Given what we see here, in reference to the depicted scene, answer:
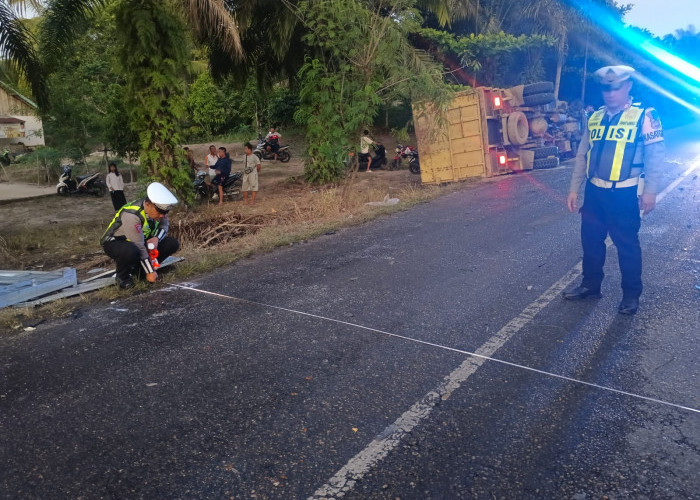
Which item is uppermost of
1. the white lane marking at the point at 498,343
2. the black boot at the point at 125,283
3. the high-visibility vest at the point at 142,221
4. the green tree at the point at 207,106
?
the green tree at the point at 207,106

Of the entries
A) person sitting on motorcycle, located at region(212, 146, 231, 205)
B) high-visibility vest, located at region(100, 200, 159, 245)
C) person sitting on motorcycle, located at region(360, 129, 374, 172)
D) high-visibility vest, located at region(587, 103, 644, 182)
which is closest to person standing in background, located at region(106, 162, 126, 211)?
person sitting on motorcycle, located at region(212, 146, 231, 205)

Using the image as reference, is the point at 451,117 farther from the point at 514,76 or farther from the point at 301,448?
the point at 514,76

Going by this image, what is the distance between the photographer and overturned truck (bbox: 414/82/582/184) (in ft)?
48.3

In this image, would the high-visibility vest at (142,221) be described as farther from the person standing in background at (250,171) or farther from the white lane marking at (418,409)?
the person standing in background at (250,171)

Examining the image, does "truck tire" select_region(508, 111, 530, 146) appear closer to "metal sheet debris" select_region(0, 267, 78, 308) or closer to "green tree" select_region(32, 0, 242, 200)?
"green tree" select_region(32, 0, 242, 200)

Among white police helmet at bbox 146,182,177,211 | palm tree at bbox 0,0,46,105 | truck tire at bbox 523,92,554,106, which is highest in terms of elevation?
palm tree at bbox 0,0,46,105

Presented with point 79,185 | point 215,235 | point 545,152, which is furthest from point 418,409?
point 79,185

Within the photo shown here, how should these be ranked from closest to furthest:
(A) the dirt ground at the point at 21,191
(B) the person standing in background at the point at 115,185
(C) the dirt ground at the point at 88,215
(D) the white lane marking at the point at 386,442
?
(D) the white lane marking at the point at 386,442
(C) the dirt ground at the point at 88,215
(B) the person standing in background at the point at 115,185
(A) the dirt ground at the point at 21,191

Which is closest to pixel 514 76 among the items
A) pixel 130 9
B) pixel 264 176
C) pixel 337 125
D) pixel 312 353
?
pixel 264 176

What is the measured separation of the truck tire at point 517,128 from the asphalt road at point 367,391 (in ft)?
29.9

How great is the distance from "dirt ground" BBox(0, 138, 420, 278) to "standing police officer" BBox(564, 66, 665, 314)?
5.61 metres

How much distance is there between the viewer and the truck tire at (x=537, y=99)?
1550 centimetres

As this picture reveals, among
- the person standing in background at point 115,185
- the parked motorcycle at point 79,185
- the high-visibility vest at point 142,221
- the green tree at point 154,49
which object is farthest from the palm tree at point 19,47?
the high-visibility vest at point 142,221

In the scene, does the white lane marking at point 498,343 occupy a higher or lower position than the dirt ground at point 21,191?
lower
